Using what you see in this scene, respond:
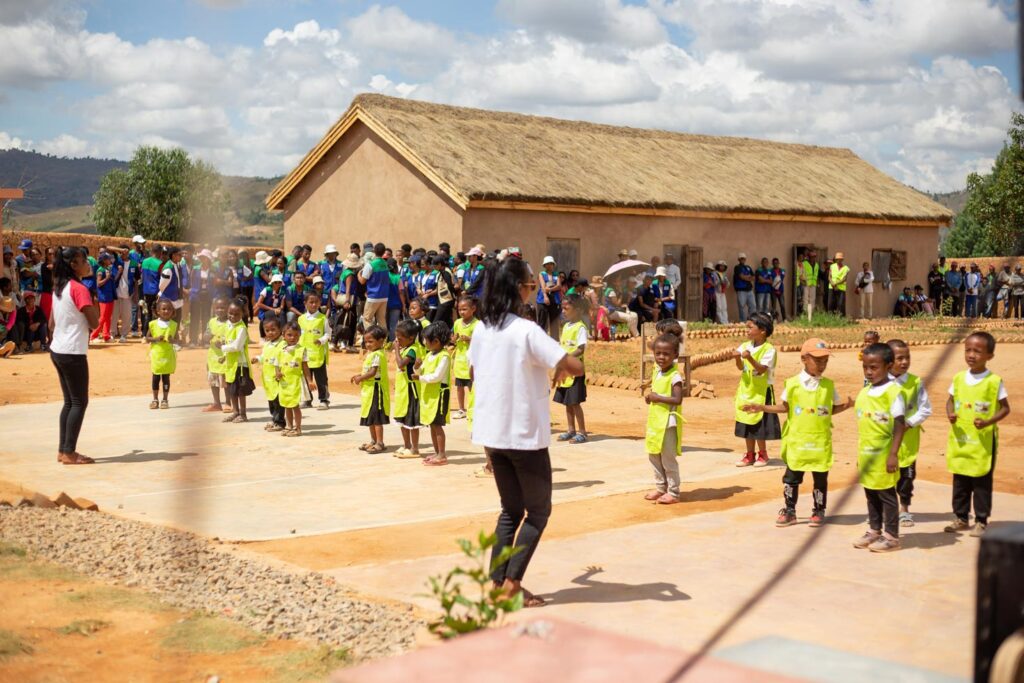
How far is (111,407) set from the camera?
1270 cm

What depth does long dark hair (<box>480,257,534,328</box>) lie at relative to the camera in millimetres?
5129

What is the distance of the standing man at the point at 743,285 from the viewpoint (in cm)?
2342

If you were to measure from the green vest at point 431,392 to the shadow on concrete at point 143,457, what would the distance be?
1.90 m

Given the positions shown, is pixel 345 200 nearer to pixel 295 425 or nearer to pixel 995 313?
pixel 295 425

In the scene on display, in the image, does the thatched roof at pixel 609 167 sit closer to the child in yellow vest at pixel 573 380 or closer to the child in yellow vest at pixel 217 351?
the child in yellow vest at pixel 217 351

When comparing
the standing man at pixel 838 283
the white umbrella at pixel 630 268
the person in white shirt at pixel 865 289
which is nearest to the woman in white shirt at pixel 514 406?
the white umbrella at pixel 630 268

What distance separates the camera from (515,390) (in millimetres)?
5051

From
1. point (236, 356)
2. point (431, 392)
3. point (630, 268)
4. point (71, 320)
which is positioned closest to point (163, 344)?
point (236, 356)

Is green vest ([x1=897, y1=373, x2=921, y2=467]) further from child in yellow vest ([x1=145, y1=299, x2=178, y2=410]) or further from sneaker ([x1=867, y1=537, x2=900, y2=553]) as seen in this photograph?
child in yellow vest ([x1=145, y1=299, x2=178, y2=410])

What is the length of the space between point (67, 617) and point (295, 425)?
5.55m

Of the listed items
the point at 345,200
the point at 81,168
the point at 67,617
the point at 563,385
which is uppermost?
the point at 345,200

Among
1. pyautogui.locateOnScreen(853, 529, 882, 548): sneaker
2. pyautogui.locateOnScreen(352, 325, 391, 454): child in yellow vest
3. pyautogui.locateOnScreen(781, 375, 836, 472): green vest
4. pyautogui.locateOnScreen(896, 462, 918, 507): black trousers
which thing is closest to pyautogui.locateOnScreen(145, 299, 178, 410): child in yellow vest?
pyautogui.locateOnScreen(352, 325, 391, 454): child in yellow vest

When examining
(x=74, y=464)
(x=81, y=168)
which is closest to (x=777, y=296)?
(x=74, y=464)

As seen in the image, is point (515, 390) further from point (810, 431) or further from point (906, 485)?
point (906, 485)
